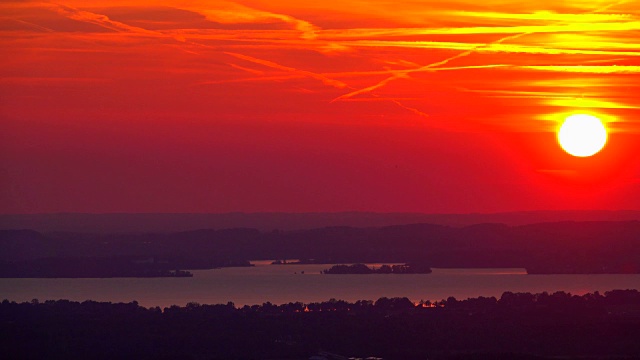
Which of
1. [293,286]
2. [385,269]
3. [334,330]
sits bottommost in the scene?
[334,330]

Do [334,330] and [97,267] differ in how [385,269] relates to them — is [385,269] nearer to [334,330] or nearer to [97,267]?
[97,267]

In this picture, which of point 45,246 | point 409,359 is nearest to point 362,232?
point 45,246

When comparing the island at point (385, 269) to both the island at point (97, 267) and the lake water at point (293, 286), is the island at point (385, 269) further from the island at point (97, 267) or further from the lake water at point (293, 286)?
the island at point (97, 267)

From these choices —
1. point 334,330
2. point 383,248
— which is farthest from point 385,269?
point 334,330

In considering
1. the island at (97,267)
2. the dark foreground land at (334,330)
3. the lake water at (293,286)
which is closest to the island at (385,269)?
the lake water at (293,286)

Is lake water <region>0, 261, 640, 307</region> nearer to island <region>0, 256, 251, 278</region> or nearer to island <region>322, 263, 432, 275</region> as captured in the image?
island <region>322, 263, 432, 275</region>
